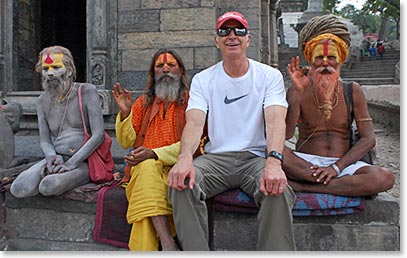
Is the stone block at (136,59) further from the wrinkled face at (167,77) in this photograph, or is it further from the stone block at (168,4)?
the wrinkled face at (167,77)

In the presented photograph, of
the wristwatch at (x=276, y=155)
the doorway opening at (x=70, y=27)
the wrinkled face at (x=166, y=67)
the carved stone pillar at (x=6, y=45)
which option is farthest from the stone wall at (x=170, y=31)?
the doorway opening at (x=70, y=27)

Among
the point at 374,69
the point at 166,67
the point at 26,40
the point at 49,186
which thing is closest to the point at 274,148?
the point at 166,67

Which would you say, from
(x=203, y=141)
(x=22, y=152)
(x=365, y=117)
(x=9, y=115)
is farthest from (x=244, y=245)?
(x=22, y=152)

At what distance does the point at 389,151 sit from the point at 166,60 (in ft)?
16.2

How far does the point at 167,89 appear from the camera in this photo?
3.38 meters

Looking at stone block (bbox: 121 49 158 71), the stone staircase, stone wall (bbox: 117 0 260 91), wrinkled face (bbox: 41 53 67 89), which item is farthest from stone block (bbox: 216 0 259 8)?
the stone staircase

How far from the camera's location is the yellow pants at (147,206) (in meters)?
2.84

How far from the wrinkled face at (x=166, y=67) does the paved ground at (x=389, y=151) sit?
2873mm

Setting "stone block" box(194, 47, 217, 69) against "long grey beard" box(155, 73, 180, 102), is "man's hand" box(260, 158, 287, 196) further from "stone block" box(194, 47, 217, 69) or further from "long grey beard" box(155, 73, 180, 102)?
"stone block" box(194, 47, 217, 69)

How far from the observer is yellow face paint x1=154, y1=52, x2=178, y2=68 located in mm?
3449

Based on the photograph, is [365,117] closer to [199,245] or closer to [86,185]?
[199,245]

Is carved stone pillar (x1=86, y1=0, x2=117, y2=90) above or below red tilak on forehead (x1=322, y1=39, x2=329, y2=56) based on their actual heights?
above

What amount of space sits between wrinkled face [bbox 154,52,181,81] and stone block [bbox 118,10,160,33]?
2.06 meters

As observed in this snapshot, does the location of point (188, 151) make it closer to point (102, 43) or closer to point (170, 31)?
point (170, 31)
